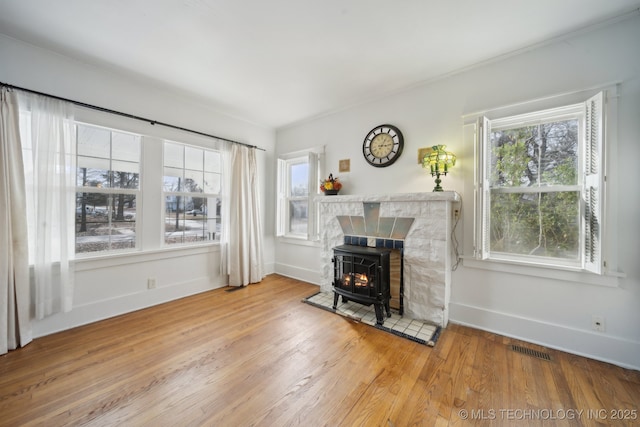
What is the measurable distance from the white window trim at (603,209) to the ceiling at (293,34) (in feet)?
1.79

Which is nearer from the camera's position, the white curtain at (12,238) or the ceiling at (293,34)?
the ceiling at (293,34)

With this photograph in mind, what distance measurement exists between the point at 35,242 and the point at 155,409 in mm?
2002

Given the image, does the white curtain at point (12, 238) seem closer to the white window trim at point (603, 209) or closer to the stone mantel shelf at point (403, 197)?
the stone mantel shelf at point (403, 197)

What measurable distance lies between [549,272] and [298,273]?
10.3ft

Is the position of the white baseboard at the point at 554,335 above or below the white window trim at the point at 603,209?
below

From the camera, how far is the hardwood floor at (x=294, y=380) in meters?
1.40

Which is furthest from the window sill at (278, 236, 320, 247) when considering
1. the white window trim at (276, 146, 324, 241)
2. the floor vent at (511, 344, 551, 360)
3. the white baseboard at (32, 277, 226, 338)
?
the floor vent at (511, 344, 551, 360)

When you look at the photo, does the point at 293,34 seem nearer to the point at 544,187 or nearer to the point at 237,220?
the point at 237,220

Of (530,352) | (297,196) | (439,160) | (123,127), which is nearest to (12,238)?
(123,127)

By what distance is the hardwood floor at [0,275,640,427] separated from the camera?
55.3 inches

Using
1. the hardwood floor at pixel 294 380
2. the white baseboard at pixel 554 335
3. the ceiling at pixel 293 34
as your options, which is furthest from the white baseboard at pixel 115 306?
the white baseboard at pixel 554 335

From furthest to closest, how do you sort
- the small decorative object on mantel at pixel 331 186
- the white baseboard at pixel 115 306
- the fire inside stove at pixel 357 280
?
the small decorative object on mantel at pixel 331 186 → the fire inside stove at pixel 357 280 → the white baseboard at pixel 115 306

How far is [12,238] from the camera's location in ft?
6.67

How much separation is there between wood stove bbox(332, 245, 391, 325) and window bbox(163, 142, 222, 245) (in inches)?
81.1
